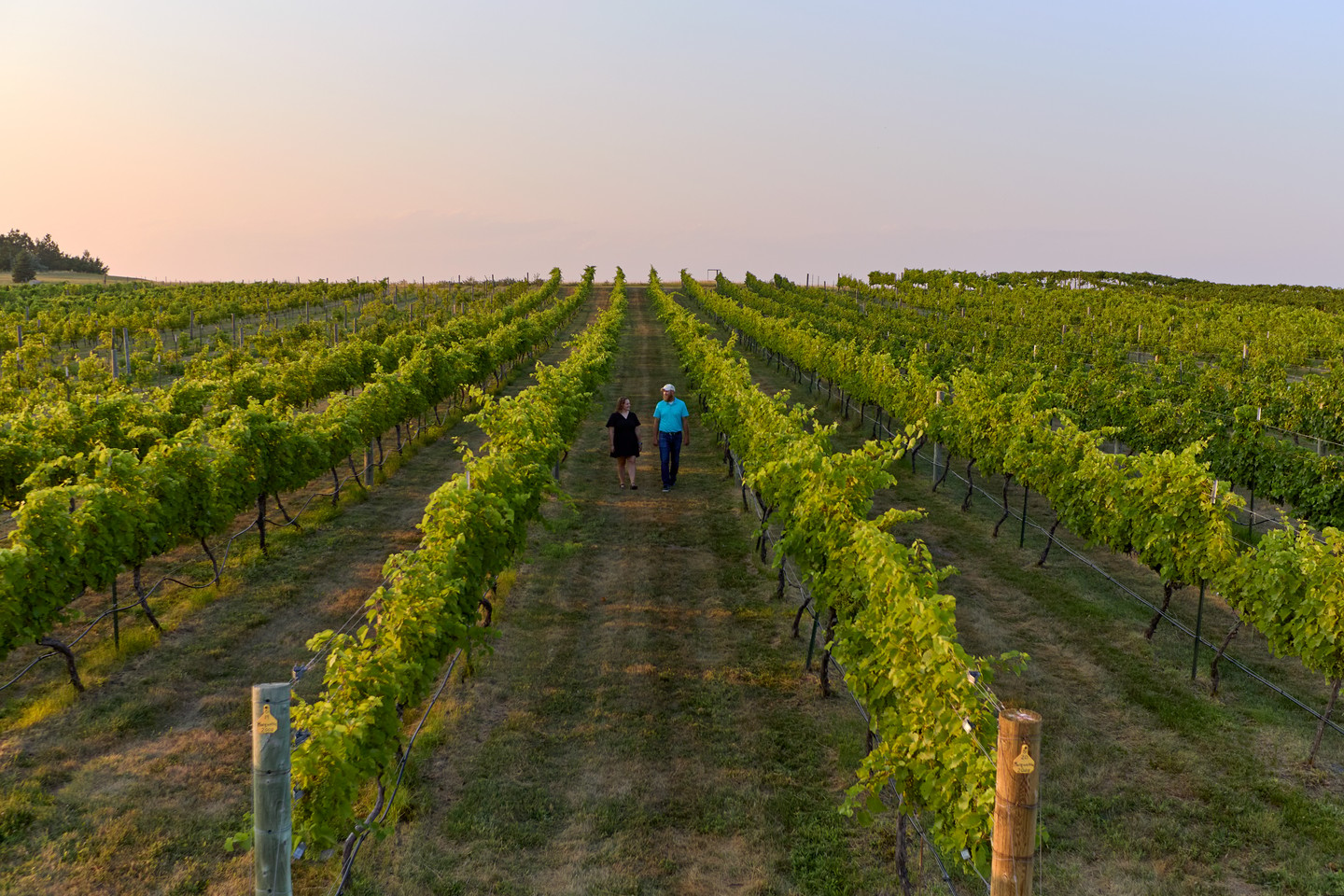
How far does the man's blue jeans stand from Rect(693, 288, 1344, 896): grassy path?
561 cm

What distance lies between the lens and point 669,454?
17578mm

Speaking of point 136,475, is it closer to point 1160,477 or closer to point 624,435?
point 624,435

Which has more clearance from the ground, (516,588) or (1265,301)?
(1265,301)

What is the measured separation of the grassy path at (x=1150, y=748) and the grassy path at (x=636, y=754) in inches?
58.3

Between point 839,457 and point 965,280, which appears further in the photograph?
point 965,280

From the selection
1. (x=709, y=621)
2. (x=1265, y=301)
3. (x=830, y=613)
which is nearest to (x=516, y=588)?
(x=709, y=621)

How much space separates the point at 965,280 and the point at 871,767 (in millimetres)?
89187

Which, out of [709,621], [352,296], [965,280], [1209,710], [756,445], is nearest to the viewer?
[1209,710]

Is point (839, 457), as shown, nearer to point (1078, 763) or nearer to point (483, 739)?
point (1078, 763)

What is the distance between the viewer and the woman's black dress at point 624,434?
17219 mm

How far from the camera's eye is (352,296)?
78.1 meters

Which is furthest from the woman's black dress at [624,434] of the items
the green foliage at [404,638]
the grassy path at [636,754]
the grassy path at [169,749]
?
the grassy path at [169,749]

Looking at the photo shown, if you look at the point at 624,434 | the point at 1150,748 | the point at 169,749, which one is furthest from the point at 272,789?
the point at 624,434

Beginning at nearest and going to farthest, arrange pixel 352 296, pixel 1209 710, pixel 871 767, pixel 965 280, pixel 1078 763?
pixel 871 767
pixel 1078 763
pixel 1209 710
pixel 352 296
pixel 965 280
